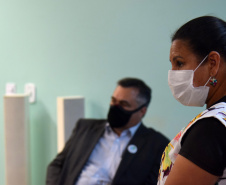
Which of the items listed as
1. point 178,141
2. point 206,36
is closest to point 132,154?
point 178,141

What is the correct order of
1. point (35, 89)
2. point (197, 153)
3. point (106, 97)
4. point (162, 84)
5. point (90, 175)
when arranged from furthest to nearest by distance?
point (35, 89) < point (106, 97) < point (162, 84) < point (90, 175) < point (197, 153)

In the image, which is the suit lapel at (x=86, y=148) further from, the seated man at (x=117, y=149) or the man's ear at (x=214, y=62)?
the man's ear at (x=214, y=62)

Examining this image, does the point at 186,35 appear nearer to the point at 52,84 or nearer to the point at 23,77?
the point at 52,84

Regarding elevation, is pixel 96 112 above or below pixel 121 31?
below

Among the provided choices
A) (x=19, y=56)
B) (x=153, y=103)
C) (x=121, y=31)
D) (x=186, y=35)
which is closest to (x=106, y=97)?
(x=153, y=103)

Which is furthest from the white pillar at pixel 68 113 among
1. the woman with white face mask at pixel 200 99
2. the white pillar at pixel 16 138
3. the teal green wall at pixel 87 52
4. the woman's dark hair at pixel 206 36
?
the woman's dark hair at pixel 206 36

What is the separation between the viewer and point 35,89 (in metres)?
2.47

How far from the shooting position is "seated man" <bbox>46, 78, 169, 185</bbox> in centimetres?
175

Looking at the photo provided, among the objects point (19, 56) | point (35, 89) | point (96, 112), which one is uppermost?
point (19, 56)

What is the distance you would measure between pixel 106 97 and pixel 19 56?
2.87ft

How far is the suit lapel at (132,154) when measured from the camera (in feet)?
5.69

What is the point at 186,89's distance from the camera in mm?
863

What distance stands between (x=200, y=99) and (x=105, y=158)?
1164 mm

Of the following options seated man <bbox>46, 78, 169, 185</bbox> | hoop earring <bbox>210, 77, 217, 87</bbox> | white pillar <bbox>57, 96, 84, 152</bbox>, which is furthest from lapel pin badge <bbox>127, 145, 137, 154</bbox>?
hoop earring <bbox>210, 77, 217, 87</bbox>
